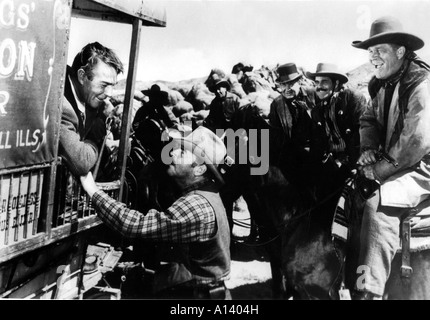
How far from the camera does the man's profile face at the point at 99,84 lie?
4.08 meters

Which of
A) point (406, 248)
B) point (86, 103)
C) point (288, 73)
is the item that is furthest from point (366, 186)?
point (86, 103)

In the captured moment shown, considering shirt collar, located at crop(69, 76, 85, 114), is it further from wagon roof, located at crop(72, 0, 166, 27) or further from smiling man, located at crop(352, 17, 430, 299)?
smiling man, located at crop(352, 17, 430, 299)

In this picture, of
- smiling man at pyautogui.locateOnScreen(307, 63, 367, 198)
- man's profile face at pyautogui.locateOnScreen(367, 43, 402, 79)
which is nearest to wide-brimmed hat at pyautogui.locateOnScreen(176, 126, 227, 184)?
smiling man at pyautogui.locateOnScreen(307, 63, 367, 198)

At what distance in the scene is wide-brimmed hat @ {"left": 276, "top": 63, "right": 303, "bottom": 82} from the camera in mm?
4262

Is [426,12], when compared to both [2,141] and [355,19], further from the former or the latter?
[2,141]

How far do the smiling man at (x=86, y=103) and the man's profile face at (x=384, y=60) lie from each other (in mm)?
2332

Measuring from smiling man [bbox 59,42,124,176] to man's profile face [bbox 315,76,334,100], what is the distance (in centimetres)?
188

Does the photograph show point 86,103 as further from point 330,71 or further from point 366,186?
point 366,186

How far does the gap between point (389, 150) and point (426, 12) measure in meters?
1.31

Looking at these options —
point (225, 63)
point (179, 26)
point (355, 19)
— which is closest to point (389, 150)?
point (355, 19)

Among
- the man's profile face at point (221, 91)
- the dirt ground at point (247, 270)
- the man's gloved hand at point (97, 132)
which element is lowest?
the dirt ground at point (247, 270)

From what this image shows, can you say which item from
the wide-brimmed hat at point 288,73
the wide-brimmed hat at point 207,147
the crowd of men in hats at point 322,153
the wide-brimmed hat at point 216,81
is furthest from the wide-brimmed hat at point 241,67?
the wide-brimmed hat at point 207,147

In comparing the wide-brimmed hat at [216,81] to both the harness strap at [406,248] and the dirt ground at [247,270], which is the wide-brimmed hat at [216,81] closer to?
the dirt ground at [247,270]
